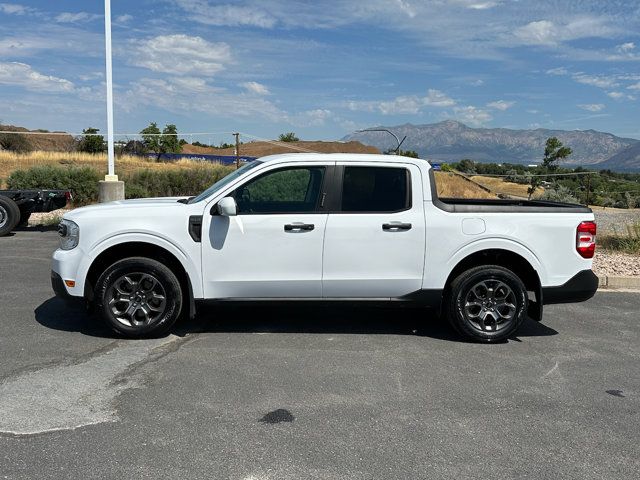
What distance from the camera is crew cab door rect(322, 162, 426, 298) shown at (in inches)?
226

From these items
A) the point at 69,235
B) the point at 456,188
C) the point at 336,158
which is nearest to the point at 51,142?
the point at 456,188

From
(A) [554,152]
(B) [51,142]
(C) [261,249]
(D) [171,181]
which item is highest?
(B) [51,142]

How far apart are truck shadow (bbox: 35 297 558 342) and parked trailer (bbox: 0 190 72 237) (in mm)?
5977

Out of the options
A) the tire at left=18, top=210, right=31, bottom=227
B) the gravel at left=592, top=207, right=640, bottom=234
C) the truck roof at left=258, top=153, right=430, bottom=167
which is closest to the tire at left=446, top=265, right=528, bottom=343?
the truck roof at left=258, top=153, right=430, bottom=167

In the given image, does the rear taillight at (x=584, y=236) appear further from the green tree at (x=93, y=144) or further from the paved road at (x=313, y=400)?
the green tree at (x=93, y=144)

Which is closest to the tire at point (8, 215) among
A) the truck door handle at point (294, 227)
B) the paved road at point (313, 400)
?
the paved road at point (313, 400)

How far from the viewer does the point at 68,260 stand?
5.69 metres

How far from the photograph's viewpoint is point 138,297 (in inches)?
Answer: 225

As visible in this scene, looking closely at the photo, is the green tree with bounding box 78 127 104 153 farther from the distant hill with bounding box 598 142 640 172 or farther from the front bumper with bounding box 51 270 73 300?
the distant hill with bounding box 598 142 640 172

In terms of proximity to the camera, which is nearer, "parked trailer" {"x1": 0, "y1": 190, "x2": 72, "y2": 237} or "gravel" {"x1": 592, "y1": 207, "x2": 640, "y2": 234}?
"parked trailer" {"x1": 0, "y1": 190, "x2": 72, "y2": 237}

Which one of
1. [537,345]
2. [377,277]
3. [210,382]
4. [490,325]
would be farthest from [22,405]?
[537,345]

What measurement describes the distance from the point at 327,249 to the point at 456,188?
716 inches

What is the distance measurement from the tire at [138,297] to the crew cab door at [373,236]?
149 cm

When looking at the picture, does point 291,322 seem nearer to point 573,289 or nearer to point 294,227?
point 294,227
